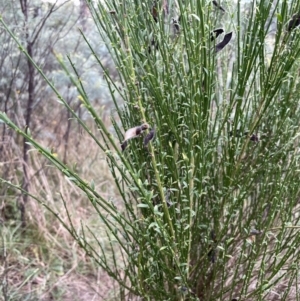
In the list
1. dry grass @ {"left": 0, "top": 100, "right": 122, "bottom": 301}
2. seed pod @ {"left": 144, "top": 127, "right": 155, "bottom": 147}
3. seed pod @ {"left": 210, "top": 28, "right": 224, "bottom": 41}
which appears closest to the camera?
seed pod @ {"left": 144, "top": 127, "right": 155, "bottom": 147}

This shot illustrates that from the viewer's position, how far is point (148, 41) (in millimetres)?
1163

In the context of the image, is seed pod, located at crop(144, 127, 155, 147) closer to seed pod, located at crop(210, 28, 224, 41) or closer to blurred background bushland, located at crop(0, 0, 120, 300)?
seed pod, located at crop(210, 28, 224, 41)

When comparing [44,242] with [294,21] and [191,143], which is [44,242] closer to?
[191,143]

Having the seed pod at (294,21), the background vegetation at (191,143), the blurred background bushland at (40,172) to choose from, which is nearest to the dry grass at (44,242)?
the blurred background bushland at (40,172)

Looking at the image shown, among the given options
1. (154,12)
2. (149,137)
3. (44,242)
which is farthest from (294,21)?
(44,242)

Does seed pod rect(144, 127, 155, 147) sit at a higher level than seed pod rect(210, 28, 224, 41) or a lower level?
lower

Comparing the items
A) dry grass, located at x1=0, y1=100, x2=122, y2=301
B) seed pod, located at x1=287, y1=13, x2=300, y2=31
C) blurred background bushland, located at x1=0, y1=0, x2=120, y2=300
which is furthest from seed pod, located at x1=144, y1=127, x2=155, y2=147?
dry grass, located at x1=0, y1=100, x2=122, y2=301

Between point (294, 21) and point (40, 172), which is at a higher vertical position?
point (294, 21)

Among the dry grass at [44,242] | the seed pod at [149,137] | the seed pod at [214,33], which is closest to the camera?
the seed pod at [149,137]

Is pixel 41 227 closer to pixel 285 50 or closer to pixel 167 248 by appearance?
pixel 167 248

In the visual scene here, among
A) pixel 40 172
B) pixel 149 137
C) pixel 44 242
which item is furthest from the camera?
pixel 40 172

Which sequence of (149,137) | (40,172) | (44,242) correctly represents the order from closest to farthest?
(149,137) < (44,242) < (40,172)

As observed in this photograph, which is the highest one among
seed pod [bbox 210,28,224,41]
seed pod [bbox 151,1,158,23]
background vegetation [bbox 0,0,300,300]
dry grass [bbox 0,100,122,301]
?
seed pod [bbox 151,1,158,23]

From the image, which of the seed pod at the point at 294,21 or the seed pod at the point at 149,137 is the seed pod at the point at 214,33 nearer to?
the seed pod at the point at 294,21
